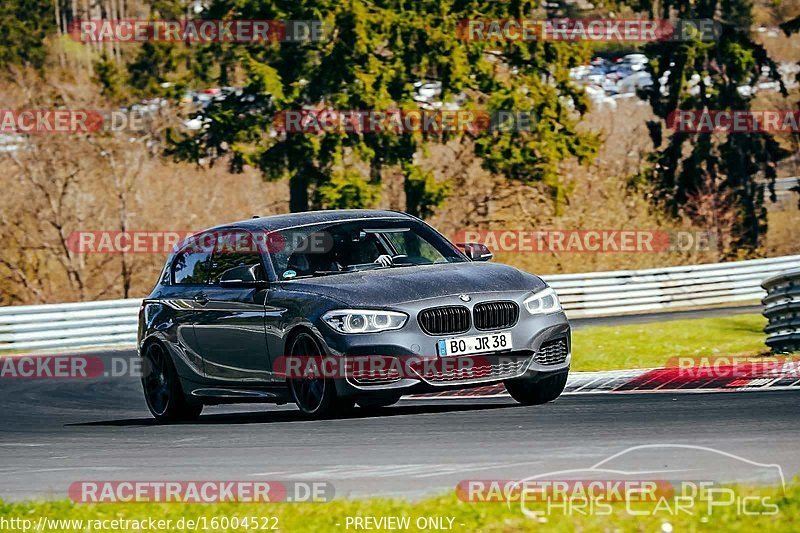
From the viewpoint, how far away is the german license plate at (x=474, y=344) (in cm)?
1043

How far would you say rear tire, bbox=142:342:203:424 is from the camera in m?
12.6

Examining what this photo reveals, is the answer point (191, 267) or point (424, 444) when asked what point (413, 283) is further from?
point (191, 267)

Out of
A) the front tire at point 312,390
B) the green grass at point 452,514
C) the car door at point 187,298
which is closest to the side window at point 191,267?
the car door at point 187,298

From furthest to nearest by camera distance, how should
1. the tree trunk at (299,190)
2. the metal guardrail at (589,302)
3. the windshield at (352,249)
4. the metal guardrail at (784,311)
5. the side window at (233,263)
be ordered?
the tree trunk at (299,190), the metal guardrail at (589,302), the metal guardrail at (784,311), the side window at (233,263), the windshield at (352,249)

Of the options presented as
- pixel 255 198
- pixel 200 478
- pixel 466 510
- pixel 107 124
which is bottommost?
pixel 255 198

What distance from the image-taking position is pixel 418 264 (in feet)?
37.7

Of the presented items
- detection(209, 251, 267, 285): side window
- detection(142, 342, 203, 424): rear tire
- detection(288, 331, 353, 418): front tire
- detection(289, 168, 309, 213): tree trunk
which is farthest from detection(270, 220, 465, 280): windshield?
detection(289, 168, 309, 213): tree trunk

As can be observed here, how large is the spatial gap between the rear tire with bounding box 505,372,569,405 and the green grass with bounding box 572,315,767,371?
5.45 metres

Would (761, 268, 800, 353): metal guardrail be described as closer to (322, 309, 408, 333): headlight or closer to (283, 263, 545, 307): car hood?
(283, 263, 545, 307): car hood

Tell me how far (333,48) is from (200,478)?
29551mm

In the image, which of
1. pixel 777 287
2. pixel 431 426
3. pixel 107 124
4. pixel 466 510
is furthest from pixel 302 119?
pixel 466 510

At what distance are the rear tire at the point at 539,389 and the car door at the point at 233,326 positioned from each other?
1.95 metres

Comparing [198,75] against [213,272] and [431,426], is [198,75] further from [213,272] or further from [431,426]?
[431,426]

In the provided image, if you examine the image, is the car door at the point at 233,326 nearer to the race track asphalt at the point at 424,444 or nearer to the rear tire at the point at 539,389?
the race track asphalt at the point at 424,444
